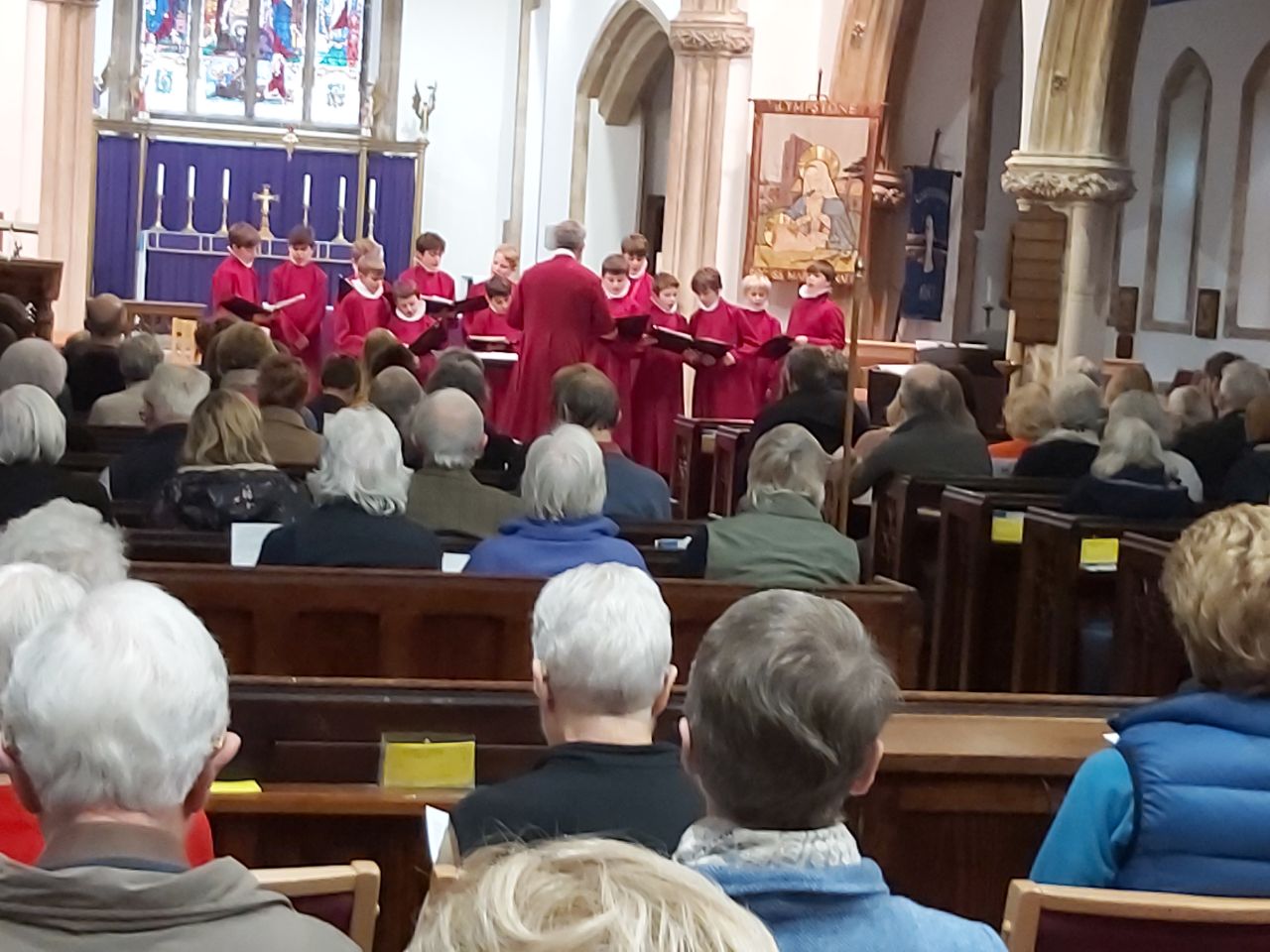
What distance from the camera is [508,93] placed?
22891mm

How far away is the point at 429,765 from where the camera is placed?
3377 millimetres

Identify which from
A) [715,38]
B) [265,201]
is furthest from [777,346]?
[265,201]

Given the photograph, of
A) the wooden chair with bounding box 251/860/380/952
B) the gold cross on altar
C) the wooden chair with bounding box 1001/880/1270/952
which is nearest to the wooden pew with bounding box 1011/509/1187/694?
the wooden chair with bounding box 1001/880/1270/952

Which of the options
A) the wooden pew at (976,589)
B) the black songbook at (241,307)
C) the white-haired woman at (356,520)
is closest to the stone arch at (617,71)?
the black songbook at (241,307)

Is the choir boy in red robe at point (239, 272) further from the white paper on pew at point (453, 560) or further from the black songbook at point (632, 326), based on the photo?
the white paper on pew at point (453, 560)

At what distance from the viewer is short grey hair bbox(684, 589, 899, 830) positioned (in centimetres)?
209

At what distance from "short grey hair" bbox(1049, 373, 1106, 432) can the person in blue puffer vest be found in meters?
4.98

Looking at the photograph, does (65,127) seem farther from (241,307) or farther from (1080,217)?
(1080,217)

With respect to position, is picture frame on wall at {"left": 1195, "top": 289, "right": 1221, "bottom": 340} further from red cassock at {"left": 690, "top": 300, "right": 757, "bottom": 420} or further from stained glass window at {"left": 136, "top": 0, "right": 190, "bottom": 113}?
stained glass window at {"left": 136, "top": 0, "right": 190, "bottom": 113}

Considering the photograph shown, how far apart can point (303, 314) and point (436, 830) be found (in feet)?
40.3

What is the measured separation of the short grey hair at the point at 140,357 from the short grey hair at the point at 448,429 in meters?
2.86

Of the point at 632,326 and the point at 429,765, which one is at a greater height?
the point at 632,326

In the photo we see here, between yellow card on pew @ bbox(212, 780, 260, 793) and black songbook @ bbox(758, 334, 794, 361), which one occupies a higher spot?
black songbook @ bbox(758, 334, 794, 361)

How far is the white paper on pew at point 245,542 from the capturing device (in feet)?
17.3
